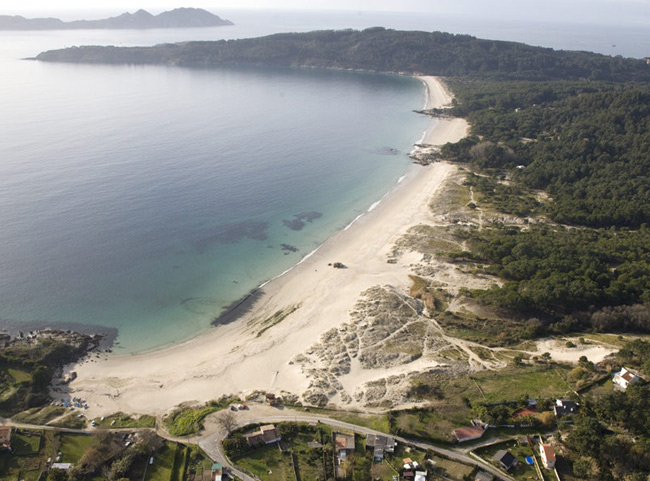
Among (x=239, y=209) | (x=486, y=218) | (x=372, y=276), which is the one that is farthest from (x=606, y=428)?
(x=239, y=209)

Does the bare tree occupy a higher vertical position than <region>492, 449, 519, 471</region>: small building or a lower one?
lower

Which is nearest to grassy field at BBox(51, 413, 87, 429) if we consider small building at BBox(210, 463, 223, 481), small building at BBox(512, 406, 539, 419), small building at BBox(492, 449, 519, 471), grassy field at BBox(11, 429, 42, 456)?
grassy field at BBox(11, 429, 42, 456)

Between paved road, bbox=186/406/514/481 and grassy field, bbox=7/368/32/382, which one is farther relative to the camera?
grassy field, bbox=7/368/32/382

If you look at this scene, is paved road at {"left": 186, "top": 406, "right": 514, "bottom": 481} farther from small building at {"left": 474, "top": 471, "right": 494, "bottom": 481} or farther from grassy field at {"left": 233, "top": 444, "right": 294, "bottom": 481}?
grassy field at {"left": 233, "top": 444, "right": 294, "bottom": 481}

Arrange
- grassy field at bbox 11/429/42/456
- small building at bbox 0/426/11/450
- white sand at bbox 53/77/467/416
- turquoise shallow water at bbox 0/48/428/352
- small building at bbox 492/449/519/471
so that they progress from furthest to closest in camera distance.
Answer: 1. turquoise shallow water at bbox 0/48/428/352
2. white sand at bbox 53/77/467/416
3. grassy field at bbox 11/429/42/456
4. small building at bbox 0/426/11/450
5. small building at bbox 492/449/519/471

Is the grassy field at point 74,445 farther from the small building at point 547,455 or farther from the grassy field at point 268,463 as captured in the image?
the small building at point 547,455

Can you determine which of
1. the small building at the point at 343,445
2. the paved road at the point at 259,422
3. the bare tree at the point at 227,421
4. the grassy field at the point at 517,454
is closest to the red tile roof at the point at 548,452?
the grassy field at the point at 517,454

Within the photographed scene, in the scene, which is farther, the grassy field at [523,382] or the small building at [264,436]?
the grassy field at [523,382]

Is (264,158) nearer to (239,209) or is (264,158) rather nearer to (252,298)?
(239,209)
